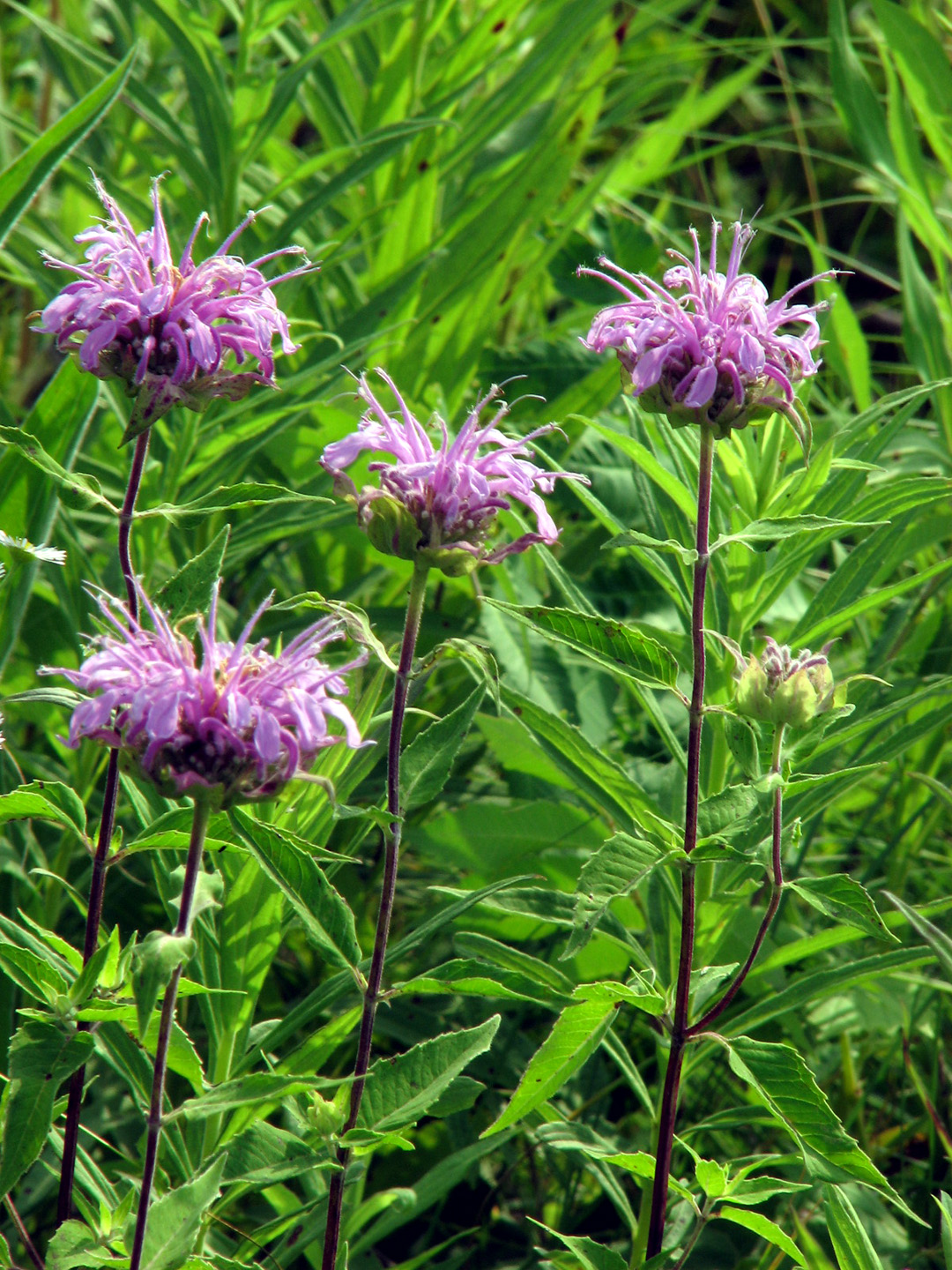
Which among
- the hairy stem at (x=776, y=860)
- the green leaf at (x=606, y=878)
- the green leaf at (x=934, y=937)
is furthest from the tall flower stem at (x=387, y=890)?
the green leaf at (x=934, y=937)

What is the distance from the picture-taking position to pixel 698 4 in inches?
138

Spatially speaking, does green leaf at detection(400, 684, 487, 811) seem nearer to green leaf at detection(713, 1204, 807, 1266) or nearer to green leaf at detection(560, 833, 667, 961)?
green leaf at detection(560, 833, 667, 961)

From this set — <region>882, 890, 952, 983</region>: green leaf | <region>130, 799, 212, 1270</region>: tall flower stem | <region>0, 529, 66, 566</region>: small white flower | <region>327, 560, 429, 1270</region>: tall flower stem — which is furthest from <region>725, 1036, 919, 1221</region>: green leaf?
<region>0, 529, 66, 566</region>: small white flower

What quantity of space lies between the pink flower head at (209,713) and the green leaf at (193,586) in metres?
0.12

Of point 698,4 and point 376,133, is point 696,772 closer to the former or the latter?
point 376,133

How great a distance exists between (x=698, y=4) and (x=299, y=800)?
335 cm

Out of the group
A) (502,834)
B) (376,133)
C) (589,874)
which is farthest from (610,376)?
(589,874)

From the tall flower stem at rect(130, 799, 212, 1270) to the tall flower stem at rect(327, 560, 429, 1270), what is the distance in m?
0.13

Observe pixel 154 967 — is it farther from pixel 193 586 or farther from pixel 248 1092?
pixel 193 586

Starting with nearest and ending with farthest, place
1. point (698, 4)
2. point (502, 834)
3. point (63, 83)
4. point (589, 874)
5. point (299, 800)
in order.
→ 1. point (589, 874)
2. point (299, 800)
3. point (502, 834)
4. point (63, 83)
5. point (698, 4)

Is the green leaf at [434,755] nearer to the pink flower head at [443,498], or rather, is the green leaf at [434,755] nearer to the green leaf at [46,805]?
the pink flower head at [443,498]

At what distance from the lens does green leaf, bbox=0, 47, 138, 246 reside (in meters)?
0.96

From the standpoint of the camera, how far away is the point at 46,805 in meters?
0.72

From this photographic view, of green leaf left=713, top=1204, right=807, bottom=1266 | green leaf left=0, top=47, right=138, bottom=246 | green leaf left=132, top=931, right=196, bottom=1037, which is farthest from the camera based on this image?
green leaf left=0, top=47, right=138, bottom=246
